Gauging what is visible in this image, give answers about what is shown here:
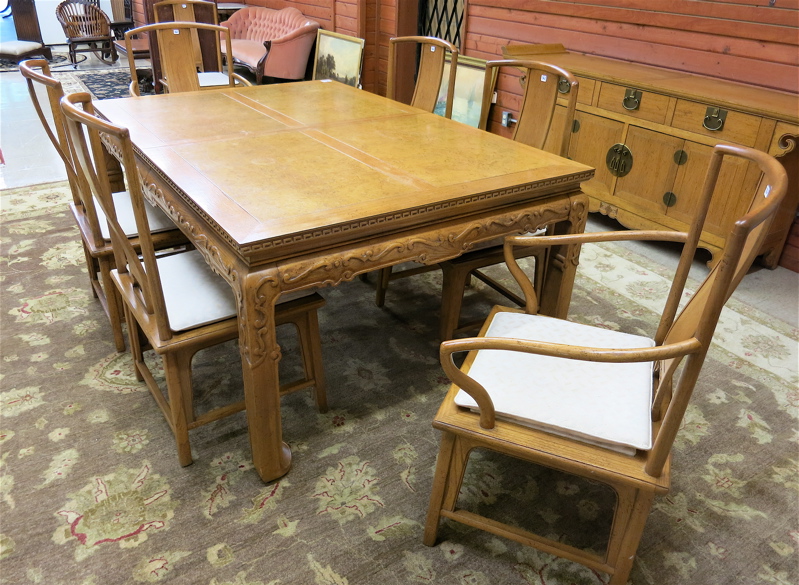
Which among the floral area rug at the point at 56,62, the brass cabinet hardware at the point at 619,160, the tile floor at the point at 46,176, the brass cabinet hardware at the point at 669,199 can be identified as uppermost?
the brass cabinet hardware at the point at 619,160

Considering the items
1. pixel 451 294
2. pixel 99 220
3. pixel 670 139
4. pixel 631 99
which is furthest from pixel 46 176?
pixel 670 139

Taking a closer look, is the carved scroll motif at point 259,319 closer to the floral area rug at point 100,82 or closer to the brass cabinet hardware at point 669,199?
the brass cabinet hardware at point 669,199

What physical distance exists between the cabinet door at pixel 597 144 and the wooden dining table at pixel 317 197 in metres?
1.28

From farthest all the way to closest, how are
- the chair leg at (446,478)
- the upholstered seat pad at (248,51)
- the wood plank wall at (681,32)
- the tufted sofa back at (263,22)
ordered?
the tufted sofa back at (263,22) → the upholstered seat pad at (248,51) → the wood plank wall at (681,32) → the chair leg at (446,478)

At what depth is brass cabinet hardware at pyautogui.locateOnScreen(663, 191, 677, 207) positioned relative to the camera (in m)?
2.92

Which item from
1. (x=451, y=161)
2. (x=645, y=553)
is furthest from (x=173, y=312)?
(x=645, y=553)

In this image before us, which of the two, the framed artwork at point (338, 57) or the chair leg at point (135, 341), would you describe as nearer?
the chair leg at point (135, 341)

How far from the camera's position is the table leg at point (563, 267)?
183 cm

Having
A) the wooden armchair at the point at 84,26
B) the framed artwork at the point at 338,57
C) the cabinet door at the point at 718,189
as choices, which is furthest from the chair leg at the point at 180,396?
the wooden armchair at the point at 84,26

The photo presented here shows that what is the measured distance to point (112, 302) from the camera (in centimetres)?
209

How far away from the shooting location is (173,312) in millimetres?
1546

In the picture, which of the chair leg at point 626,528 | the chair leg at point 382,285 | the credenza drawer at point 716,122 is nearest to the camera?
the chair leg at point 626,528

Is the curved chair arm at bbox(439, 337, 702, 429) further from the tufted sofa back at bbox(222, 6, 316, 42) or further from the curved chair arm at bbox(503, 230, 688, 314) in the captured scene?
the tufted sofa back at bbox(222, 6, 316, 42)

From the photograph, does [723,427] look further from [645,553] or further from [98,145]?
[98,145]
